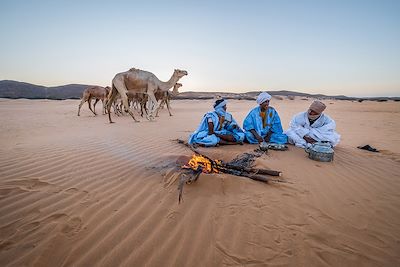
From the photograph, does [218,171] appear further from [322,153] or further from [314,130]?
[314,130]

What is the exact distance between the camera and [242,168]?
144 inches

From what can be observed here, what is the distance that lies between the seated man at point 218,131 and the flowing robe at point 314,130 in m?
1.38

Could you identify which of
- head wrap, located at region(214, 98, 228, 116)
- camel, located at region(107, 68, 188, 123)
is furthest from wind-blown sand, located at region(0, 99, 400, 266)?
camel, located at region(107, 68, 188, 123)

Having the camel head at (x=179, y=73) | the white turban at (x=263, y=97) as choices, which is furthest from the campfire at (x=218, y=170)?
the camel head at (x=179, y=73)

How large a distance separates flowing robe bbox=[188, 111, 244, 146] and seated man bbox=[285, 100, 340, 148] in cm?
142

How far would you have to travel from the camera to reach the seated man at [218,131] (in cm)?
581

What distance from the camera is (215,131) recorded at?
6000mm

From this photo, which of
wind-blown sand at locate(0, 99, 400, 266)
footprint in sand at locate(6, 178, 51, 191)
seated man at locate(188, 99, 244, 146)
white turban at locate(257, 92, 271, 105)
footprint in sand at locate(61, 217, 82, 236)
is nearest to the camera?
wind-blown sand at locate(0, 99, 400, 266)

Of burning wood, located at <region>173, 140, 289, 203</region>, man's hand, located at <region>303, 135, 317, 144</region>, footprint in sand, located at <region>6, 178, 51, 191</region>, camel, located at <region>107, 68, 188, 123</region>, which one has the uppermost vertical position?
camel, located at <region>107, 68, 188, 123</region>

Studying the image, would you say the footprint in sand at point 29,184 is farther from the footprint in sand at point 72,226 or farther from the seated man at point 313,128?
the seated man at point 313,128

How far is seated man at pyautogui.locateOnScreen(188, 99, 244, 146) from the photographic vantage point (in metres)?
5.81

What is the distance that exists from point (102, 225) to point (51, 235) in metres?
0.44

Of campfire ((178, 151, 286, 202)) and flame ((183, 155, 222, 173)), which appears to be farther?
flame ((183, 155, 222, 173))

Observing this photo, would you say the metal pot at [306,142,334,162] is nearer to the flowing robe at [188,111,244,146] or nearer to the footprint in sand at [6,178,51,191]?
the flowing robe at [188,111,244,146]
